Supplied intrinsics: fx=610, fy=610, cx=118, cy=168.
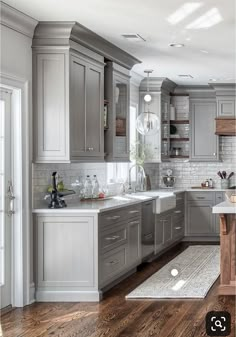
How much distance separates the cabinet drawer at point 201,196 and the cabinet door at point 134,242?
9.34 feet

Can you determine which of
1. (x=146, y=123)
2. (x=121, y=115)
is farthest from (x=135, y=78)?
(x=121, y=115)

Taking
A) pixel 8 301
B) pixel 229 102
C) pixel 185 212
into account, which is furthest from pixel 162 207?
pixel 8 301

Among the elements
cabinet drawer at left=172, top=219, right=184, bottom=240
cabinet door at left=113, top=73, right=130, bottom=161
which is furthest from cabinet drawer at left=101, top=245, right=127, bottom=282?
cabinet drawer at left=172, top=219, right=184, bottom=240

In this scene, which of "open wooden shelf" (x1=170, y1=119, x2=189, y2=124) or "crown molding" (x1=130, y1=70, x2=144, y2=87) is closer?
"crown molding" (x1=130, y1=70, x2=144, y2=87)

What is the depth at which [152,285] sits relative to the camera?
6.31m

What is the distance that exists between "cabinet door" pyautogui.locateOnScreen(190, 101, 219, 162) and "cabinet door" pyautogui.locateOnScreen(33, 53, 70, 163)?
15.5 feet

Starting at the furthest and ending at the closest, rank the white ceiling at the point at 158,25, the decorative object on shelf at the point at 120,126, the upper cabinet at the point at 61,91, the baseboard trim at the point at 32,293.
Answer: the decorative object on shelf at the point at 120,126
the upper cabinet at the point at 61,91
the baseboard trim at the point at 32,293
the white ceiling at the point at 158,25

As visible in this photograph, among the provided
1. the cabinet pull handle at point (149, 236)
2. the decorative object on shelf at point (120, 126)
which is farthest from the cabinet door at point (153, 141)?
the decorative object on shelf at point (120, 126)

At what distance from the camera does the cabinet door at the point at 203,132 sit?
9977 millimetres

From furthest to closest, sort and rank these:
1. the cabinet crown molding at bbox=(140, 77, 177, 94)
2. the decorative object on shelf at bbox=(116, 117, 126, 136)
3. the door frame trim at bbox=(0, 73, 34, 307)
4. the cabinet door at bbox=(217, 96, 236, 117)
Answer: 1. the cabinet door at bbox=(217, 96, 236, 117)
2. the cabinet crown molding at bbox=(140, 77, 177, 94)
3. the decorative object on shelf at bbox=(116, 117, 126, 136)
4. the door frame trim at bbox=(0, 73, 34, 307)

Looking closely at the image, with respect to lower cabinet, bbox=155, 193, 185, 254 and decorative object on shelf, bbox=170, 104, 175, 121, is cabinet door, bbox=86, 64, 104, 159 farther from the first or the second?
decorative object on shelf, bbox=170, 104, 175, 121

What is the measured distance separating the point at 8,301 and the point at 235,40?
3402mm

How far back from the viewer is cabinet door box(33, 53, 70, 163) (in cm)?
563

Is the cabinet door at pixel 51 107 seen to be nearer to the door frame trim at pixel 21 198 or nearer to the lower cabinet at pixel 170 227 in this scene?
the door frame trim at pixel 21 198
